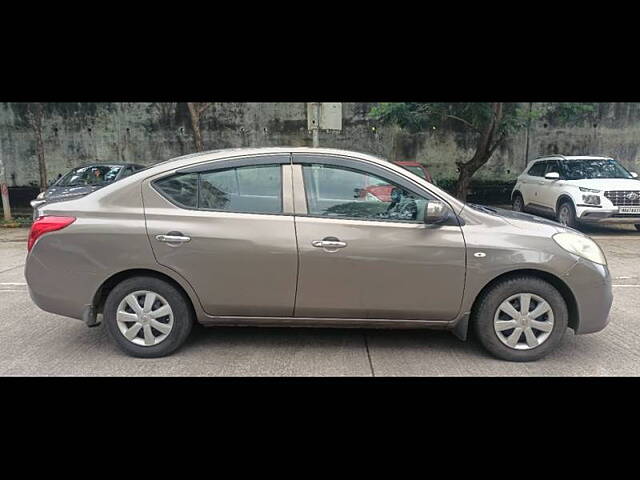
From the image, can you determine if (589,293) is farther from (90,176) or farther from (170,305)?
(90,176)

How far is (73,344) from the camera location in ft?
12.3

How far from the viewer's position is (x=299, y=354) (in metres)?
3.55

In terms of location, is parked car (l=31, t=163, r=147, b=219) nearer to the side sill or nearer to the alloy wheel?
the side sill

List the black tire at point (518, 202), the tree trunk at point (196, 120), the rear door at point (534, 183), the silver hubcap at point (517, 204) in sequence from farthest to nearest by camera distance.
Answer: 1. the tree trunk at point (196, 120)
2. the silver hubcap at point (517, 204)
3. the black tire at point (518, 202)
4. the rear door at point (534, 183)

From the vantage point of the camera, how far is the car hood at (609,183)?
29.0ft

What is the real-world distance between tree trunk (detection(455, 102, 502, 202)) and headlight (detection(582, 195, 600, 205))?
10.2 feet

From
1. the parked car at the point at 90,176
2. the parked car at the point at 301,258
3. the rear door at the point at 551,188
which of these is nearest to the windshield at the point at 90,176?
the parked car at the point at 90,176

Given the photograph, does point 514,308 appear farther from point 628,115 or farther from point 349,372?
point 628,115

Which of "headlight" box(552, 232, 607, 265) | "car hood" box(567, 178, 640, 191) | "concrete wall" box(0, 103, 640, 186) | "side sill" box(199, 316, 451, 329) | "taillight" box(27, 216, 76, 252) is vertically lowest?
"side sill" box(199, 316, 451, 329)

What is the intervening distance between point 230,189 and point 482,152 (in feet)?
33.4

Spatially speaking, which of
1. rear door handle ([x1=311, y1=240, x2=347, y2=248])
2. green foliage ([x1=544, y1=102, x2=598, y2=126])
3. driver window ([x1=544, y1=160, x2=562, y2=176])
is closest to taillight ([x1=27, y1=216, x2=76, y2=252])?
rear door handle ([x1=311, y1=240, x2=347, y2=248])

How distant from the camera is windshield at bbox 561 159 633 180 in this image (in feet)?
31.5

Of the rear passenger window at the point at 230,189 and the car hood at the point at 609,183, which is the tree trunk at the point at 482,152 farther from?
the rear passenger window at the point at 230,189

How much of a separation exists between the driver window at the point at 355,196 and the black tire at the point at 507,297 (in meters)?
0.90
